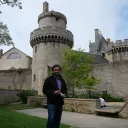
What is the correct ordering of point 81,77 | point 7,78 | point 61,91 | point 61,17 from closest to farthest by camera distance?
1. point 61,91
2. point 81,77
3. point 61,17
4. point 7,78

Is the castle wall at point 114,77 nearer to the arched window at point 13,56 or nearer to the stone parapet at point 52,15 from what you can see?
the stone parapet at point 52,15

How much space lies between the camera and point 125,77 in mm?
33281

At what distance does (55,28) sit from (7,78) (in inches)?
542

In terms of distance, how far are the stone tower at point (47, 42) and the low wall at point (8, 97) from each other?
4.34m

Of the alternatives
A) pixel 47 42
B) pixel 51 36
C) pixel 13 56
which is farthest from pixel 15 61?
pixel 51 36

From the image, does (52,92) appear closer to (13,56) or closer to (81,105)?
(81,105)

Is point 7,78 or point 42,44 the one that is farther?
point 7,78

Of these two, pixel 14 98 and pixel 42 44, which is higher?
pixel 42 44

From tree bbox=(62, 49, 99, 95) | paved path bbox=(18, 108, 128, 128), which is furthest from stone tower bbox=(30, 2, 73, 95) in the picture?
paved path bbox=(18, 108, 128, 128)

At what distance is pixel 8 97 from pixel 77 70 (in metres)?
9.37

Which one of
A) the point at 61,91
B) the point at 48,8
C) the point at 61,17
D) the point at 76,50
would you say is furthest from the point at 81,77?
the point at 61,91

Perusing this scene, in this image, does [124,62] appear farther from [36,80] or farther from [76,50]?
[36,80]

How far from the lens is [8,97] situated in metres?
28.5

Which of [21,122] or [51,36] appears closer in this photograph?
[21,122]
